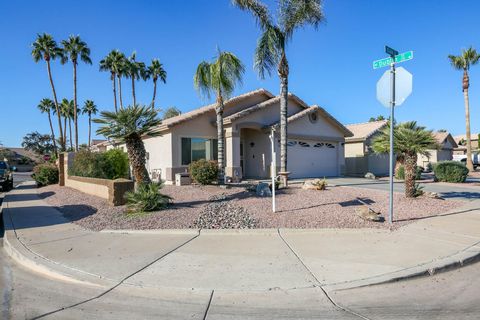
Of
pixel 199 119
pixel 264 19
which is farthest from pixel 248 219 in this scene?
pixel 199 119

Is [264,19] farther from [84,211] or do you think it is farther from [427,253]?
[427,253]

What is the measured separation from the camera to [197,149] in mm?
18797

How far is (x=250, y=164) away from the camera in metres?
21.3

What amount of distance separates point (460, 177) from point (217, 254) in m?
18.2

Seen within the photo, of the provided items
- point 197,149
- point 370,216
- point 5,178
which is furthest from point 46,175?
point 370,216

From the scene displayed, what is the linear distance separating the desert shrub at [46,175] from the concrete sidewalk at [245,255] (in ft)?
48.0

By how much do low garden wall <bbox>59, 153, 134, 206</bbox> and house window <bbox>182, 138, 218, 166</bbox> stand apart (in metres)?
5.26

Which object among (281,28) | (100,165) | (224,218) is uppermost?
(281,28)

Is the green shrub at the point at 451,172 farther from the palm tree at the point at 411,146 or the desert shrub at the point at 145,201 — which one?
the desert shrub at the point at 145,201

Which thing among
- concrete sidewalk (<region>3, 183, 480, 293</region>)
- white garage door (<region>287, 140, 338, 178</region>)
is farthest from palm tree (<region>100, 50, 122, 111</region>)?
concrete sidewalk (<region>3, 183, 480, 293</region>)

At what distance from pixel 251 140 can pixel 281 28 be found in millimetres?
8388

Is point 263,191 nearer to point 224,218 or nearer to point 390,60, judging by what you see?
point 224,218

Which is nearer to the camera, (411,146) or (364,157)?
(411,146)

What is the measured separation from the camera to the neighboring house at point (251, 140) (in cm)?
1820
